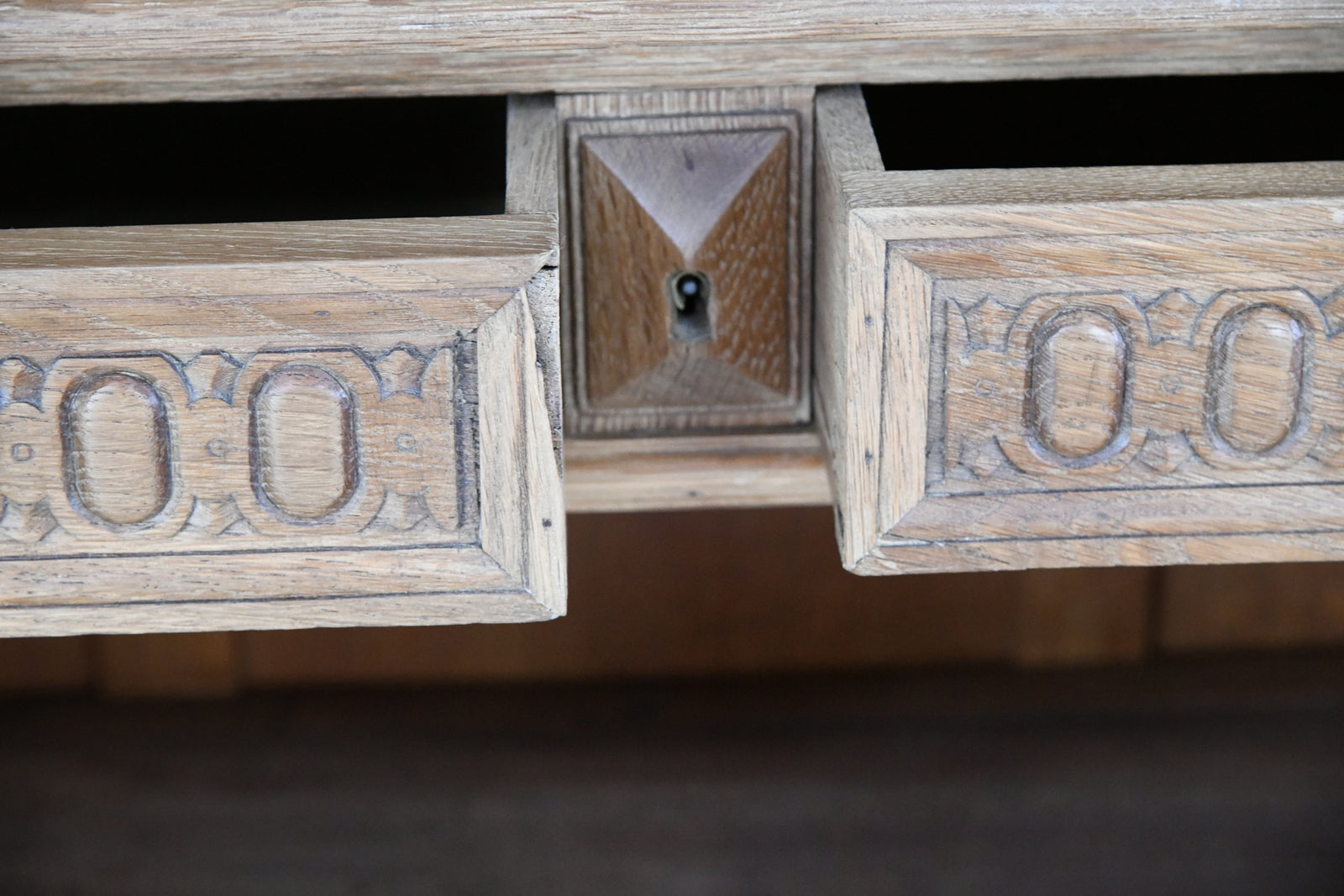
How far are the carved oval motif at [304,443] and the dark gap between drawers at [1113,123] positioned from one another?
0.94ft

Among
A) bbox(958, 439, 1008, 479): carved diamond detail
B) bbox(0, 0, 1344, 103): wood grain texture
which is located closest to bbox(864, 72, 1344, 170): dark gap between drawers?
bbox(0, 0, 1344, 103): wood grain texture

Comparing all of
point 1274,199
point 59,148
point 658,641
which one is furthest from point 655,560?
point 1274,199

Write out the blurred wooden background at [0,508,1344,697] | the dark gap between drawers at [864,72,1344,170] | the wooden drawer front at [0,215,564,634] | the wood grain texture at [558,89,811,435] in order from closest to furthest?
the wooden drawer front at [0,215,564,634] < the wood grain texture at [558,89,811,435] < the dark gap between drawers at [864,72,1344,170] < the blurred wooden background at [0,508,1344,697]

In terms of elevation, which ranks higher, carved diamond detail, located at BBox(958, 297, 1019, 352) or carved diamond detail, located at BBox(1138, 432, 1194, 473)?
carved diamond detail, located at BBox(958, 297, 1019, 352)

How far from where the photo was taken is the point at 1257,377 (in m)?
0.38

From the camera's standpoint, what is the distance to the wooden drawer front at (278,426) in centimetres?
35

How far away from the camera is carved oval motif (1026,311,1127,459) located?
368 millimetres

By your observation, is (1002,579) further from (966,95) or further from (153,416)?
(153,416)

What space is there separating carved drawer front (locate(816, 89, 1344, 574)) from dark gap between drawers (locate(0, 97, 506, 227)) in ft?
0.82

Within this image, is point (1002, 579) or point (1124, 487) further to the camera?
point (1002, 579)

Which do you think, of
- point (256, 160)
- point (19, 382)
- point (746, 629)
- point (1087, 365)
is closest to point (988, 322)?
point (1087, 365)

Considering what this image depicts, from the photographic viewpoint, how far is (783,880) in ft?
2.38

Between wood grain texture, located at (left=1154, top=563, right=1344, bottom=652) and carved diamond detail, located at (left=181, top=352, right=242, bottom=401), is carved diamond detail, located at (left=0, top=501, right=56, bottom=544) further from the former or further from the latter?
wood grain texture, located at (left=1154, top=563, right=1344, bottom=652)

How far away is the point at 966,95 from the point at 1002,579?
41cm
